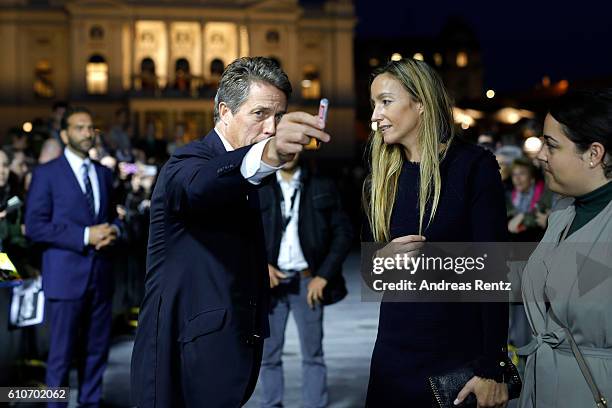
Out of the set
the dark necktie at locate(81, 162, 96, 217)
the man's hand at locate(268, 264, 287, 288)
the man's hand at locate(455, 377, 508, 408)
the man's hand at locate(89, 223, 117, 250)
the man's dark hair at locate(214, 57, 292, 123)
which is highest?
the man's dark hair at locate(214, 57, 292, 123)

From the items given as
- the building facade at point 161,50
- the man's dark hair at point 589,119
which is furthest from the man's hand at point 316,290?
the building facade at point 161,50

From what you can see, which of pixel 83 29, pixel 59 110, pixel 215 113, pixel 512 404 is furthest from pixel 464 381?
pixel 83 29

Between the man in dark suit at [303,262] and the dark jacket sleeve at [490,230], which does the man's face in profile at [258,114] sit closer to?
the dark jacket sleeve at [490,230]

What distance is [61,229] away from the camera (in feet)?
23.6

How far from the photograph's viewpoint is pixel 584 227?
130 inches

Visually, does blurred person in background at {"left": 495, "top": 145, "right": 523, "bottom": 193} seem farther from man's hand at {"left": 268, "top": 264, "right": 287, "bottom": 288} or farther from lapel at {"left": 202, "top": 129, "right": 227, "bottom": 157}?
lapel at {"left": 202, "top": 129, "right": 227, "bottom": 157}

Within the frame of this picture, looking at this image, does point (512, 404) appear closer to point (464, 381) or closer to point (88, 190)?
point (88, 190)

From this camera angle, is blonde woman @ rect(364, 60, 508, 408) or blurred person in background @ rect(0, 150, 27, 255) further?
blurred person in background @ rect(0, 150, 27, 255)

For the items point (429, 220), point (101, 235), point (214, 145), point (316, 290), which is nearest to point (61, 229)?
point (101, 235)

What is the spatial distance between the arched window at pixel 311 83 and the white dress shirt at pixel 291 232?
7327cm

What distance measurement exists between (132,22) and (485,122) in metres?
58.8

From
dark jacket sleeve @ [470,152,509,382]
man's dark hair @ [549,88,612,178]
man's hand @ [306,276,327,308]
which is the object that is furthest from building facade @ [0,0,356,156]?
man's dark hair @ [549,88,612,178]

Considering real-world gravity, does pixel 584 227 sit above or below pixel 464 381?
above

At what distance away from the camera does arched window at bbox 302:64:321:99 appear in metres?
80.9
